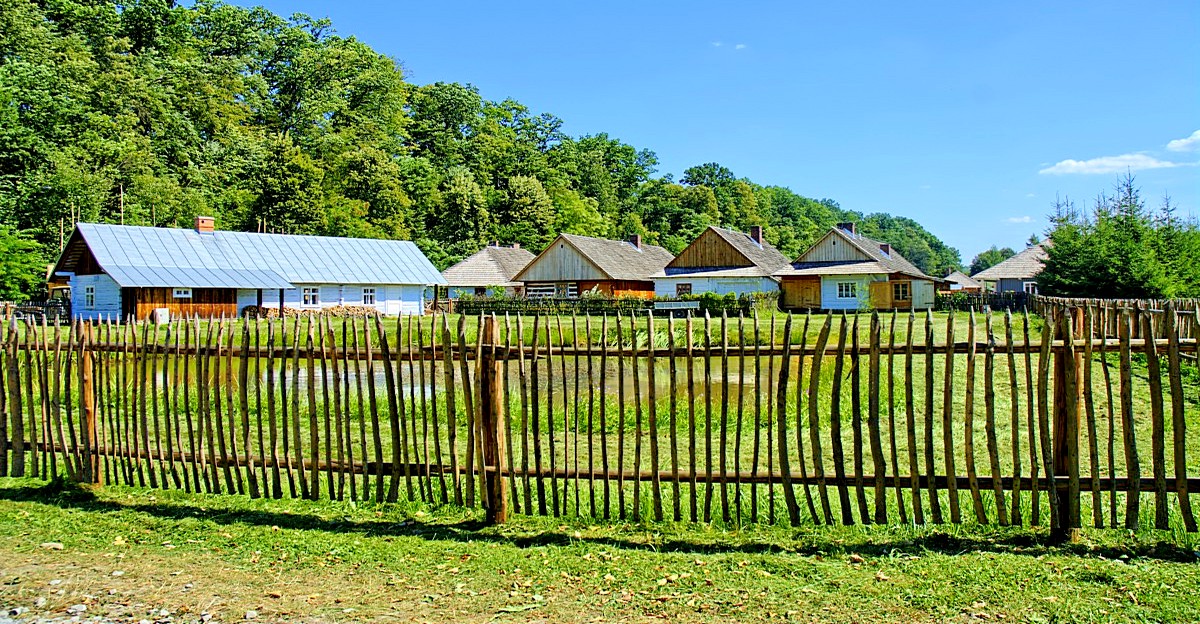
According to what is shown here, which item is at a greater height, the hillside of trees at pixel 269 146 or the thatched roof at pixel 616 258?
the hillside of trees at pixel 269 146

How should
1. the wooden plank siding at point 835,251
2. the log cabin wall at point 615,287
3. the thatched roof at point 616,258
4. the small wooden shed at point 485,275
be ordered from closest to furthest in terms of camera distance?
the wooden plank siding at point 835,251, the log cabin wall at point 615,287, the thatched roof at point 616,258, the small wooden shed at point 485,275

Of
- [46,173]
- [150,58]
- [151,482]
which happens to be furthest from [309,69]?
[151,482]

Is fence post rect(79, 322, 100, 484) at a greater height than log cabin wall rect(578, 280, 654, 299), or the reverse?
log cabin wall rect(578, 280, 654, 299)

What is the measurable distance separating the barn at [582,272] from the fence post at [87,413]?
47.0 m

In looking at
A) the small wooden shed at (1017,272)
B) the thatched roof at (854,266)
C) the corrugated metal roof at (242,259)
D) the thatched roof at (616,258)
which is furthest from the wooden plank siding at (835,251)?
the small wooden shed at (1017,272)

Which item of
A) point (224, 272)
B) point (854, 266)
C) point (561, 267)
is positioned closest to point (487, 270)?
point (561, 267)

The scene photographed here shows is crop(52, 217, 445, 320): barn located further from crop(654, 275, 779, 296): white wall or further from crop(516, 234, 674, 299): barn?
crop(654, 275, 779, 296): white wall

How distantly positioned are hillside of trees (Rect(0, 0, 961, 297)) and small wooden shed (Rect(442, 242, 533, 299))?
8.70m

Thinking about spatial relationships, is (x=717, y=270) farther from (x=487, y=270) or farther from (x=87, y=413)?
(x=87, y=413)

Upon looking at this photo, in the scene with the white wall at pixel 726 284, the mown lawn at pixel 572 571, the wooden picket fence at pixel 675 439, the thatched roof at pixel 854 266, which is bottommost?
the mown lawn at pixel 572 571

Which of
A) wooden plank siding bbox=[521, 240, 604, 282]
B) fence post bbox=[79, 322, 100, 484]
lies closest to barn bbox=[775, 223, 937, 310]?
wooden plank siding bbox=[521, 240, 604, 282]

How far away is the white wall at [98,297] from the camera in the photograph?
37562mm

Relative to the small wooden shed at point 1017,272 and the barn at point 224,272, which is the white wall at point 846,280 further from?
the small wooden shed at point 1017,272

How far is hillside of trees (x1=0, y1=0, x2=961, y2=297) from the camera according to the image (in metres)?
55.4
